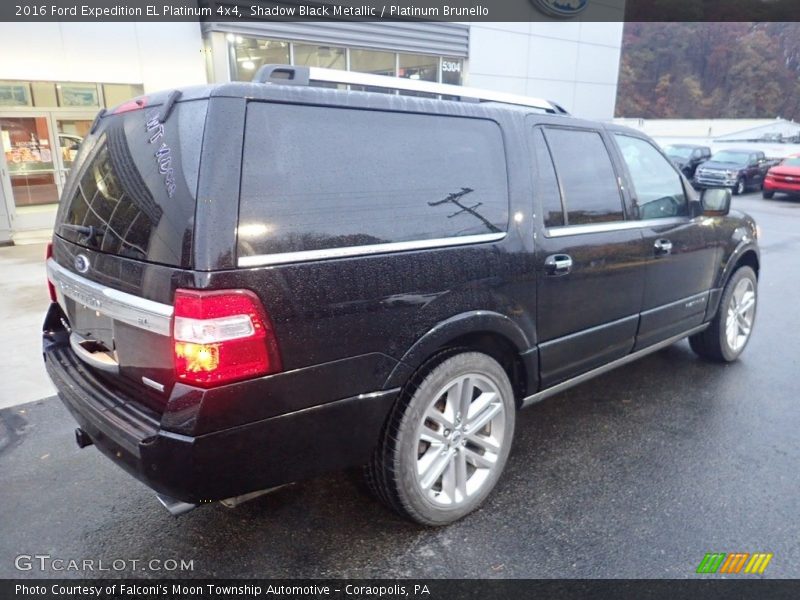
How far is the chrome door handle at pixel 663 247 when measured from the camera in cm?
375

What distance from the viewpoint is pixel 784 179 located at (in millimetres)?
19594

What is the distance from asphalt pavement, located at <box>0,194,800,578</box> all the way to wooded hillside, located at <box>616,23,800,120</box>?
2841 inches

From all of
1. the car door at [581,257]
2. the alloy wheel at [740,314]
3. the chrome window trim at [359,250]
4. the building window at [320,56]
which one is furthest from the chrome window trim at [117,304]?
the building window at [320,56]

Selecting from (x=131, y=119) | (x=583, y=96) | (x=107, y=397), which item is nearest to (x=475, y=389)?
(x=107, y=397)

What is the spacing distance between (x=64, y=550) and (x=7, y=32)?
31.3 feet

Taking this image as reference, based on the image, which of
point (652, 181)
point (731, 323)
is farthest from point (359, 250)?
point (731, 323)

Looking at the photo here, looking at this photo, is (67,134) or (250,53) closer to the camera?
(67,134)

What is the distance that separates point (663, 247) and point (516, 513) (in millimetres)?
2028

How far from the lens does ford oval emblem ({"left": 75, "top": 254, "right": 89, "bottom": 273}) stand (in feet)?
8.18

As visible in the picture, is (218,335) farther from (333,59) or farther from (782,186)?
(782,186)

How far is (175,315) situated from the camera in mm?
2004

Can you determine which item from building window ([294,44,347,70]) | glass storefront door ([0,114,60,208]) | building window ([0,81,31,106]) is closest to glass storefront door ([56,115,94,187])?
glass storefront door ([0,114,60,208])

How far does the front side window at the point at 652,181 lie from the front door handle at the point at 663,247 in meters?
0.17

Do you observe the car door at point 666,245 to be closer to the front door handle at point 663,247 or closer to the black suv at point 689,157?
the front door handle at point 663,247
